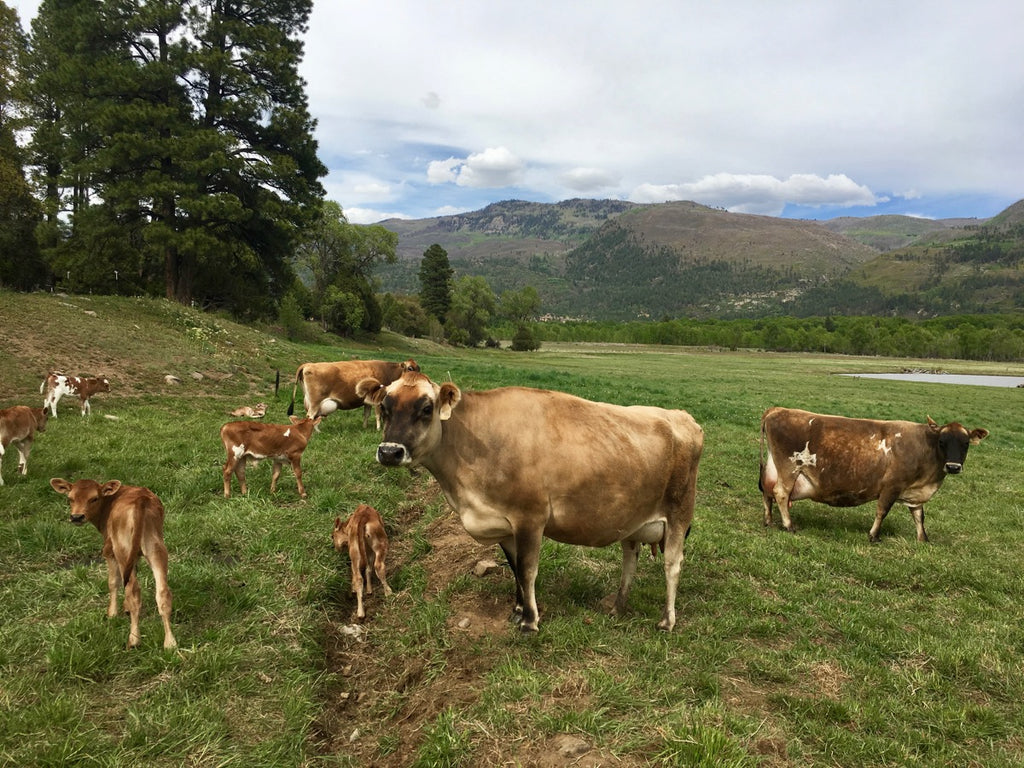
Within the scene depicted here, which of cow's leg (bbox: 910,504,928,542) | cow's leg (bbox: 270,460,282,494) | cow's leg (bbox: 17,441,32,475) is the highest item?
cow's leg (bbox: 17,441,32,475)

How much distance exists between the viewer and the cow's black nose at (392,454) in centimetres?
477

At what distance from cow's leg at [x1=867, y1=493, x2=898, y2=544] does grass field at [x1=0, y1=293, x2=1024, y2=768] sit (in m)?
0.38

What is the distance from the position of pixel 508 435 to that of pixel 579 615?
2.30 metres

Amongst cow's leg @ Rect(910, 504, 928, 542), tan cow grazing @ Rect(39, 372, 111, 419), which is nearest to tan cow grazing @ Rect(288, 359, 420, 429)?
tan cow grazing @ Rect(39, 372, 111, 419)

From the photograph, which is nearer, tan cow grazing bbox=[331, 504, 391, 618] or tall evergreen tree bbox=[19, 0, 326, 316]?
tan cow grazing bbox=[331, 504, 391, 618]

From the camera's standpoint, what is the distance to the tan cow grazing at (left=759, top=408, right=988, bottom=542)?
960 centimetres

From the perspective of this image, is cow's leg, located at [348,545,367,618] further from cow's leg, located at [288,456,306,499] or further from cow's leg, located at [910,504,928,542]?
cow's leg, located at [910,504,928,542]

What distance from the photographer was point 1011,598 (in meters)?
A: 7.26

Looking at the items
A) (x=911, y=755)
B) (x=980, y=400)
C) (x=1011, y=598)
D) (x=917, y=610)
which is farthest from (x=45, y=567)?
(x=980, y=400)

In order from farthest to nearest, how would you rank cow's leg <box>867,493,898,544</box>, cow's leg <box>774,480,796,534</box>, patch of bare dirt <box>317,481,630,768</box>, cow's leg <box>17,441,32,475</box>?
cow's leg <box>774,480,796,534</box>
cow's leg <box>867,493,898,544</box>
cow's leg <box>17,441,32,475</box>
patch of bare dirt <box>317,481,630,768</box>

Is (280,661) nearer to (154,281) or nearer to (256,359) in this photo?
(256,359)

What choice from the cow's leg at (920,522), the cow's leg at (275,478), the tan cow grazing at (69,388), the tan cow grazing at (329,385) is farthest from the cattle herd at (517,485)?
the tan cow grazing at (69,388)

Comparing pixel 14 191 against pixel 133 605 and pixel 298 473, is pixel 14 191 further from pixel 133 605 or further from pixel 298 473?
pixel 133 605

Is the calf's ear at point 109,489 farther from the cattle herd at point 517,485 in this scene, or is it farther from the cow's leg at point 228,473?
the cow's leg at point 228,473
